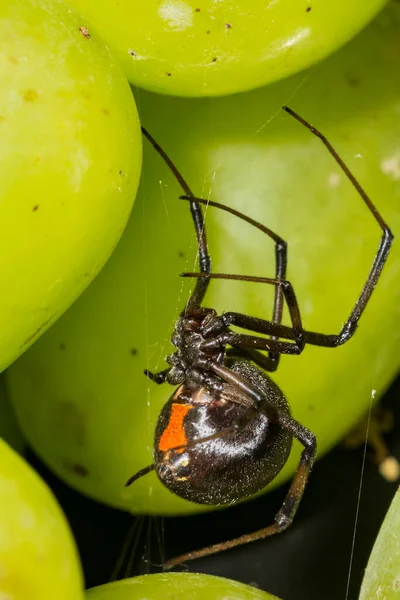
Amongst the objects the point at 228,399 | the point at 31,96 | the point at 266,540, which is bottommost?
the point at 266,540

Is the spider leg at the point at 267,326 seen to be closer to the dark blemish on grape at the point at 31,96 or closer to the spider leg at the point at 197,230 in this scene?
the spider leg at the point at 197,230

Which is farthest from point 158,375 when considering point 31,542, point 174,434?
point 31,542

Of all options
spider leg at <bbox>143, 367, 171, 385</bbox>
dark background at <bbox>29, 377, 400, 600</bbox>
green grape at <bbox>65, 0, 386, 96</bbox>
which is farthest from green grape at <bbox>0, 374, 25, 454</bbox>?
green grape at <bbox>65, 0, 386, 96</bbox>

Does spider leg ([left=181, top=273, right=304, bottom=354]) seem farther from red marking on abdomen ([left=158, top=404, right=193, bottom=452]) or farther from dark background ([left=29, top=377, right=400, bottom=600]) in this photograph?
dark background ([left=29, top=377, right=400, bottom=600])

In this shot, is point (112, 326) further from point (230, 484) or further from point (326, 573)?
point (326, 573)

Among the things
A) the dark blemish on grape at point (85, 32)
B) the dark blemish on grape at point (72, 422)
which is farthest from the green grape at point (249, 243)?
the dark blemish on grape at point (85, 32)

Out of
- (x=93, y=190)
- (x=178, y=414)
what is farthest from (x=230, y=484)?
(x=93, y=190)

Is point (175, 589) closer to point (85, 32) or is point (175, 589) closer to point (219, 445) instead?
point (219, 445)
